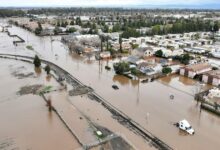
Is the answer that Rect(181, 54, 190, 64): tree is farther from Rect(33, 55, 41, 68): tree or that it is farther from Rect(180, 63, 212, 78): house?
Rect(33, 55, 41, 68): tree

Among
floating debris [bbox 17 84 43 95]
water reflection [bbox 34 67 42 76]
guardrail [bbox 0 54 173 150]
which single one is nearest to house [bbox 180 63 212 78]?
guardrail [bbox 0 54 173 150]

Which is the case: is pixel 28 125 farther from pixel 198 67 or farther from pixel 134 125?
pixel 198 67

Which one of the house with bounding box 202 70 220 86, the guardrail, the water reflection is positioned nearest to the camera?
the guardrail

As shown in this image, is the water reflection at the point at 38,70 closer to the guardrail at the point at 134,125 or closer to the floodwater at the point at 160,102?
the floodwater at the point at 160,102

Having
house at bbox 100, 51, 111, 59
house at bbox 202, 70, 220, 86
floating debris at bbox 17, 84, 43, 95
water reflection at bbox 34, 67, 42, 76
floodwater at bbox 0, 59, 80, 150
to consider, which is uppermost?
house at bbox 100, 51, 111, 59

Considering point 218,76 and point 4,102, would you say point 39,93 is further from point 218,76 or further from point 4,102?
point 218,76

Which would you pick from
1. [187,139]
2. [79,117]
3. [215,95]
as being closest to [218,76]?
[215,95]

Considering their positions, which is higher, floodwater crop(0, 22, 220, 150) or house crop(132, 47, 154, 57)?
house crop(132, 47, 154, 57)
